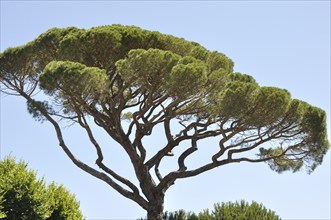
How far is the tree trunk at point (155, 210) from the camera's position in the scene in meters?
15.6

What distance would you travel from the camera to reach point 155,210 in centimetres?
1569

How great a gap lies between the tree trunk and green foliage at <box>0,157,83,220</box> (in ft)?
10.1

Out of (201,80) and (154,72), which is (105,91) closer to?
(154,72)

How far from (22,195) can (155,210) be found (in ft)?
14.7

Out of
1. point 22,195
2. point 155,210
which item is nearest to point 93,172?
point 155,210

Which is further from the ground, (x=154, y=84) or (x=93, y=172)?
(x=154, y=84)

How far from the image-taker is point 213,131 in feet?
57.4

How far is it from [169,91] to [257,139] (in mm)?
3309

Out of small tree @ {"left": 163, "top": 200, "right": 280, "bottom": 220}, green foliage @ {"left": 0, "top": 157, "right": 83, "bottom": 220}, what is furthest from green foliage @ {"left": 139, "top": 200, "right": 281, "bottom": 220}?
green foliage @ {"left": 0, "top": 157, "right": 83, "bottom": 220}

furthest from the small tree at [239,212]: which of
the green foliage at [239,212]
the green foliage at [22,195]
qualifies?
the green foliage at [22,195]

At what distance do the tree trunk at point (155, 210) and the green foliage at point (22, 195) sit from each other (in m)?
3.08

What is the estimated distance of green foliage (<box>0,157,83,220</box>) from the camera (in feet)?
39.7

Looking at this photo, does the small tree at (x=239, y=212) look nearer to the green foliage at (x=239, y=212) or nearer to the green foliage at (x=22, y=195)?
the green foliage at (x=239, y=212)

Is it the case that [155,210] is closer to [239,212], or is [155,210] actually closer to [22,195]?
[239,212]
